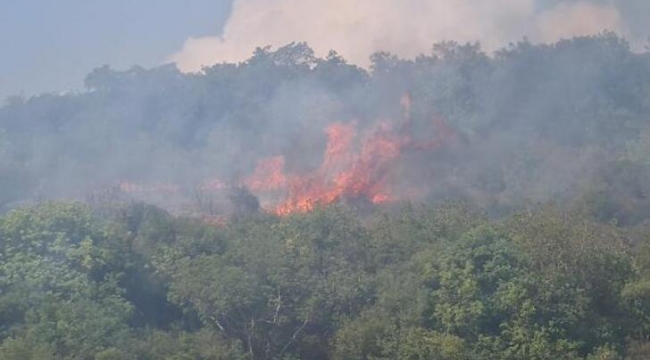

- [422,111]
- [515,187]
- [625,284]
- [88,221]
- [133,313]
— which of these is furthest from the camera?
[422,111]

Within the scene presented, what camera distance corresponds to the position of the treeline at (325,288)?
3625 cm

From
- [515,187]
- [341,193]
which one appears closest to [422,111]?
[515,187]

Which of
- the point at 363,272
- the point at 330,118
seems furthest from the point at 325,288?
the point at 330,118

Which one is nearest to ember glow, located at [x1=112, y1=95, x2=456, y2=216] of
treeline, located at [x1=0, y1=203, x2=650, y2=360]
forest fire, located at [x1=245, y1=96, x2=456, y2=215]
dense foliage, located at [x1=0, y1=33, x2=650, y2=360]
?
forest fire, located at [x1=245, y1=96, x2=456, y2=215]

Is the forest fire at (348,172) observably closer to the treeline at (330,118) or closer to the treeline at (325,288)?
the treeline at (330,118)

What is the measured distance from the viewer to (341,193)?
6425 centimetres

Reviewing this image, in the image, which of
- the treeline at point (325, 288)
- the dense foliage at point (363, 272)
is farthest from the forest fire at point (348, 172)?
the treeline at point (325, 288)

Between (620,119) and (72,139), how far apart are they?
47797mm

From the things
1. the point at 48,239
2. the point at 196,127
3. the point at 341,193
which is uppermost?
the point at 196,127

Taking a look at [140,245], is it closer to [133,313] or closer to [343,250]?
[133,313]

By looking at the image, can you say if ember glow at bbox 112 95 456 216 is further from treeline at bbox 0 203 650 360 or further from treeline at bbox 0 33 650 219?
treeline at bbox 0 203 650 360

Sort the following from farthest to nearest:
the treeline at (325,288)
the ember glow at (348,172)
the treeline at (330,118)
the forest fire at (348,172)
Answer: the treeline at (330,118) → the ember glow at (348,172) → the forest fire at (348,172) → the treeline at (325,288)

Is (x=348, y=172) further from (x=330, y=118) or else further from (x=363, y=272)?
(x=363, y=272)

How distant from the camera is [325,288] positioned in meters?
40.7
